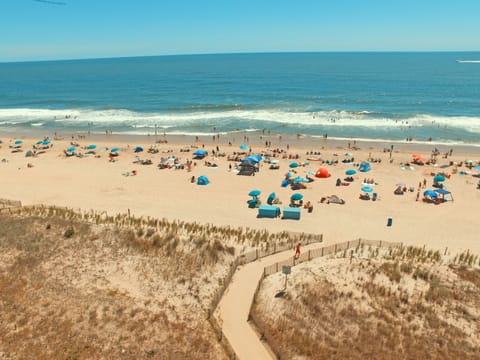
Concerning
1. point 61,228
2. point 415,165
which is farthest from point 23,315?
point 415,165

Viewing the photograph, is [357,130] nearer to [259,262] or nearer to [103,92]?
[259,262]

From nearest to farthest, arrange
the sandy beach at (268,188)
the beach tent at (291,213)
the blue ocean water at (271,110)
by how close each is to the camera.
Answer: the sandy beach at (268,188), the beach tent at (291,213), the blue ocean water at (271,110)

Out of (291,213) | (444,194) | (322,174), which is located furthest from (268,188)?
(444,194)

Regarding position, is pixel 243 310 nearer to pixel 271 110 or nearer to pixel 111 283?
pixel 111 283

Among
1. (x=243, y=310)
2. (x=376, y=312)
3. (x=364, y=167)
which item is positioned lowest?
(x=243, y=310)

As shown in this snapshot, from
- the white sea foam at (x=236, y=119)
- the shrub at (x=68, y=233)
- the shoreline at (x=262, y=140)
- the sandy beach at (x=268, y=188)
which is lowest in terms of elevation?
the sandy beach at (x=268, y=188)

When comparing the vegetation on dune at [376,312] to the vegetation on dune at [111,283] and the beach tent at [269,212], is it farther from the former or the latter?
the beach tent at [269,212]

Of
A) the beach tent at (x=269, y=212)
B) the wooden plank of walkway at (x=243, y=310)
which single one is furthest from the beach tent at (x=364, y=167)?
the wooden plank of walkway at (x=243, y=310)

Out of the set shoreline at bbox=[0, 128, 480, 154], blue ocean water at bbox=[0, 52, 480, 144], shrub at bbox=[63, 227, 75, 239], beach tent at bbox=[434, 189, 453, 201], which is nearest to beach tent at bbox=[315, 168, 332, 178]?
beach tent at bbox=[434, 189, 453, 201]
